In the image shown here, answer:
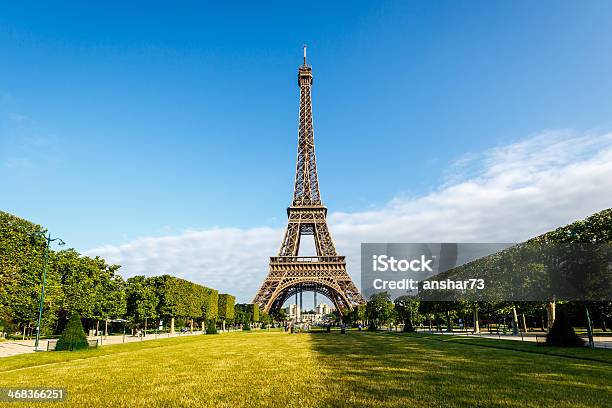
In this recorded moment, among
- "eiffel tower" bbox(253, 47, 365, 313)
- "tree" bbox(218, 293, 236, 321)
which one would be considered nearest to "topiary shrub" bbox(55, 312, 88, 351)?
"eiffel tower" bbox(253, 47, 365, 313)

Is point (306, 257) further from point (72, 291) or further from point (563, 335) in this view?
point (563, 335)

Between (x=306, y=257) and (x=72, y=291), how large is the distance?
43.3 metres

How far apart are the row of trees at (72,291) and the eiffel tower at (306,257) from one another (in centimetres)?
1249

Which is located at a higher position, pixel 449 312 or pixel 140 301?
pixel 140 301

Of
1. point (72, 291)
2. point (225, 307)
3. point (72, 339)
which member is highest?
point (72, 291)

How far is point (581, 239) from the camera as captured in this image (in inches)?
1491

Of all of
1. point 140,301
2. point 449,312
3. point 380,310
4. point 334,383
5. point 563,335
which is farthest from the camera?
point 380,310

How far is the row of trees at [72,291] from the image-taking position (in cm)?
3378

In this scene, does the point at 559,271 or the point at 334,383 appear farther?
the point at 559,271

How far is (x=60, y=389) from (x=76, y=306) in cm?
3727

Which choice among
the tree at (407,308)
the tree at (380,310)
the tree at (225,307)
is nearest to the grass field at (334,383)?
the tree at (407,308)

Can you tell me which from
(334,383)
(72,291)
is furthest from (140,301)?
(334,383)

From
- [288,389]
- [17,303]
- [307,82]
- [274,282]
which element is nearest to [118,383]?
A: [288,389]

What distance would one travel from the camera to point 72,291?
43.6 m
